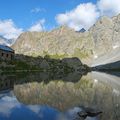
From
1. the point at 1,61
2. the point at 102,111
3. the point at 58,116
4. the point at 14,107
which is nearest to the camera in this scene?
the point at 58,116

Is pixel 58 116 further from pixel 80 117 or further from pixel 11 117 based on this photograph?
pixel 11 117

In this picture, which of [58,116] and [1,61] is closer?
[58,116]

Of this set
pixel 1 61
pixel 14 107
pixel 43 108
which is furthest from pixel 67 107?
pixel 1 61

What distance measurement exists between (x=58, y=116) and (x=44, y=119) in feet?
9.89

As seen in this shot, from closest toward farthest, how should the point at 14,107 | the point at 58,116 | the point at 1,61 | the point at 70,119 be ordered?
Answer: the point at 70,119 → the point at 58,116 → the point at 14,107 → the point at 1,61

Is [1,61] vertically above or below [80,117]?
above

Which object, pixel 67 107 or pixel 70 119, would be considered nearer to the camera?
pixel 70 119

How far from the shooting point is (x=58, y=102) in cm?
5534

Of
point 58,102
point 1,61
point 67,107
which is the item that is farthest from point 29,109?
point 1,61

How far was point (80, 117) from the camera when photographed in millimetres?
38625

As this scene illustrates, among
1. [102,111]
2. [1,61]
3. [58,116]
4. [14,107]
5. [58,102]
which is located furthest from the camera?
[1,61]

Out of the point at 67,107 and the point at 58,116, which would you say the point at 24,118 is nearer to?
the point at 58,116

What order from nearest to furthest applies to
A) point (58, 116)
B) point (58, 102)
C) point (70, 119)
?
point (70, 119)
point (58, 116)
point (58, 102)

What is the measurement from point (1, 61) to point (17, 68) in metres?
12.1
